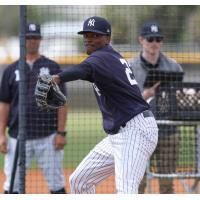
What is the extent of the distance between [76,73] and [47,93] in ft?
0.84

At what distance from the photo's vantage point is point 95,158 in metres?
5.66

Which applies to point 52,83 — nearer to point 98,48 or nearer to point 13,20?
point 98,48

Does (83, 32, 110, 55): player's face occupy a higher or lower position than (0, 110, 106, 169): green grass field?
higher

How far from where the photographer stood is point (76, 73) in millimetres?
5031

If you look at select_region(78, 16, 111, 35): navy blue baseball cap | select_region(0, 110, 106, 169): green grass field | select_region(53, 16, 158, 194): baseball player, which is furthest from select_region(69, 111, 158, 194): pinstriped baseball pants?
select_region(0, 110, 106, 169): green grass field

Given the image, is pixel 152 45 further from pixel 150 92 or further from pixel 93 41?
pixel 93 41

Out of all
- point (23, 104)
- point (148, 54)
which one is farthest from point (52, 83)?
point (148, 54)

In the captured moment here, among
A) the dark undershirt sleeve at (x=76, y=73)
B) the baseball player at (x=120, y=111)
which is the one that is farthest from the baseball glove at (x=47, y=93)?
the baseball player at (x=120, y=111)

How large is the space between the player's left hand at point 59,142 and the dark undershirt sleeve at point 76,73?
6.45 ft

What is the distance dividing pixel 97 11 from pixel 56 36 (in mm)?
675

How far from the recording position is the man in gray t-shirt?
7082 mm

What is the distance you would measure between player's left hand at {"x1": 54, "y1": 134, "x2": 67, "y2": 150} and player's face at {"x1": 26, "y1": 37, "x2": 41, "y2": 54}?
0.83 meters

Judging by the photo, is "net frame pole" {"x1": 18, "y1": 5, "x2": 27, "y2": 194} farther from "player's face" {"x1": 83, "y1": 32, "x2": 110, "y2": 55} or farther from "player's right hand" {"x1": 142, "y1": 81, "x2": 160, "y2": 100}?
"player's face" {"x1": 83, "y1": 32, "x2": 110, "y2": 55}

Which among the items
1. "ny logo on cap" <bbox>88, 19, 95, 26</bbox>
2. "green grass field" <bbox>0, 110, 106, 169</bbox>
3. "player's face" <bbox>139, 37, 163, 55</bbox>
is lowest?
"green grass field" <bbox>0, 110, 106, 169</bbox>
